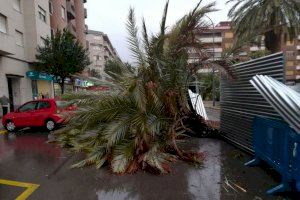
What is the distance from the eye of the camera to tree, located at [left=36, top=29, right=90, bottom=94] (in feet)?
87.9

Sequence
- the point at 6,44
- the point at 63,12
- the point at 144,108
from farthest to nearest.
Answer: the point at 63,12 → the point at 6,44 → the point at 144,108

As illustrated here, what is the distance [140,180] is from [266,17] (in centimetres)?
2122

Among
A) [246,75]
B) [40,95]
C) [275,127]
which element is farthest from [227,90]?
[40,95]

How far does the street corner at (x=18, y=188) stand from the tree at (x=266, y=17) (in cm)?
1936

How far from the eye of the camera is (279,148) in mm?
5785

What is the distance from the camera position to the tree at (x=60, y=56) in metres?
26.8

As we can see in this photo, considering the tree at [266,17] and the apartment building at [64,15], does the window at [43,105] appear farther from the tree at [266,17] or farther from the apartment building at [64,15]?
the apartment building at [64,15]

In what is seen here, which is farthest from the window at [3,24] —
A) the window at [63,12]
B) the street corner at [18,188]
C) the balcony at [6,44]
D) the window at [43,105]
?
the street corner at [18,188]

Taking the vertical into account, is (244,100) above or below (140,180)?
above

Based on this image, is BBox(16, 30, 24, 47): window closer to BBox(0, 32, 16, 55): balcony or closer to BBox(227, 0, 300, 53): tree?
BBox(0, 32, 16, 55): balcony

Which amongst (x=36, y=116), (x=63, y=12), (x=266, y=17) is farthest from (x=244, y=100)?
(x=63, y=12)

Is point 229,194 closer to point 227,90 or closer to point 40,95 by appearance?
point 227,90

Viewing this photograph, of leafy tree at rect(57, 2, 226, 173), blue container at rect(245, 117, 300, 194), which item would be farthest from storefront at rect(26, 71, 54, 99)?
blue container at rect(245, 117, 300, 194)

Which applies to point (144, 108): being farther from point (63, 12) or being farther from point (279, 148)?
point (63, 12)
